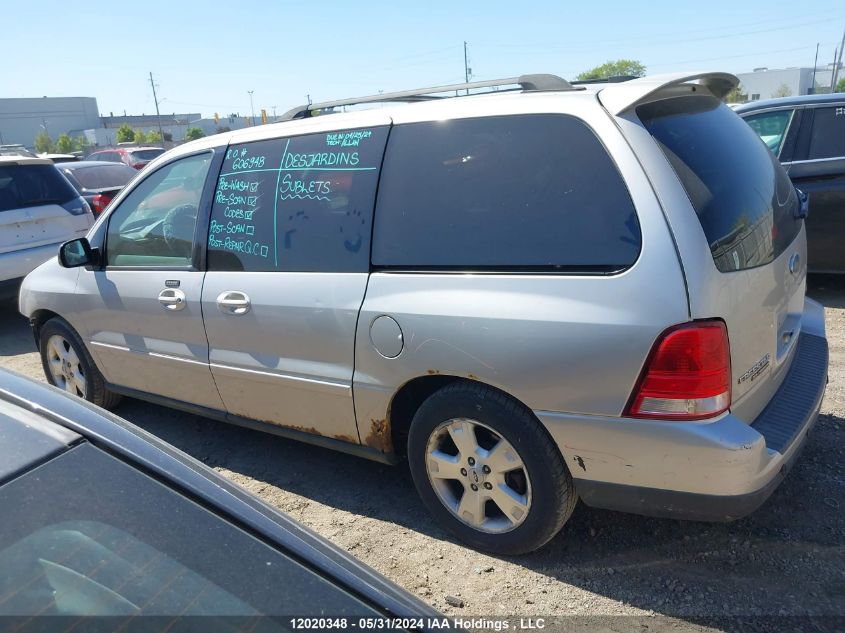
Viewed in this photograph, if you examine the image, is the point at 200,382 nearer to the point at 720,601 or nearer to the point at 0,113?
the point at 720,601

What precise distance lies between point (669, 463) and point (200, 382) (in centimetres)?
247

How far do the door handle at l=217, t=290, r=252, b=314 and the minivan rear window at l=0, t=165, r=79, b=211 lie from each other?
16.6 feet

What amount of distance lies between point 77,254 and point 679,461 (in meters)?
3.52

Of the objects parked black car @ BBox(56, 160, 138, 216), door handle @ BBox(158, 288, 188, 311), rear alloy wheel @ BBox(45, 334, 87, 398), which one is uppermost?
parked black car @ BBox(56, 160, 138, 216)

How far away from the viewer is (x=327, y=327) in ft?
9.75

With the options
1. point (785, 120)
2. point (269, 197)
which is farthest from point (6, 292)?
point (785, 120)

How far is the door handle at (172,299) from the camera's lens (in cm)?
355

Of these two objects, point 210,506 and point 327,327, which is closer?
point 210,506

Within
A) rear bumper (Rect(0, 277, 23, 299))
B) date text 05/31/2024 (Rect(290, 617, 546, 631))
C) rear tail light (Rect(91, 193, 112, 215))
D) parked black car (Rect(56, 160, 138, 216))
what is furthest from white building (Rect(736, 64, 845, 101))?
date text 05/31/2024 (Rect(290, 617, 546, 631))

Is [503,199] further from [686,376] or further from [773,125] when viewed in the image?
[773,125]

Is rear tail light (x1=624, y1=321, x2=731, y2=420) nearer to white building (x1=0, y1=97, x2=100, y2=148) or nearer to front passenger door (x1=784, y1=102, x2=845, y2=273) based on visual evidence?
front passenger door (x1=784, y1=102, x2=845, y2=273)

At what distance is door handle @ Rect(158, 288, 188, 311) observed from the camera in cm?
355

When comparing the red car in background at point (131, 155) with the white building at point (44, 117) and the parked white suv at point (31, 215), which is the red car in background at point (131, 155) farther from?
the white building at point (44, 117)

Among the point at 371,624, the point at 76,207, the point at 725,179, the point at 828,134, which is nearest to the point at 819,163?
the point at 828,134
